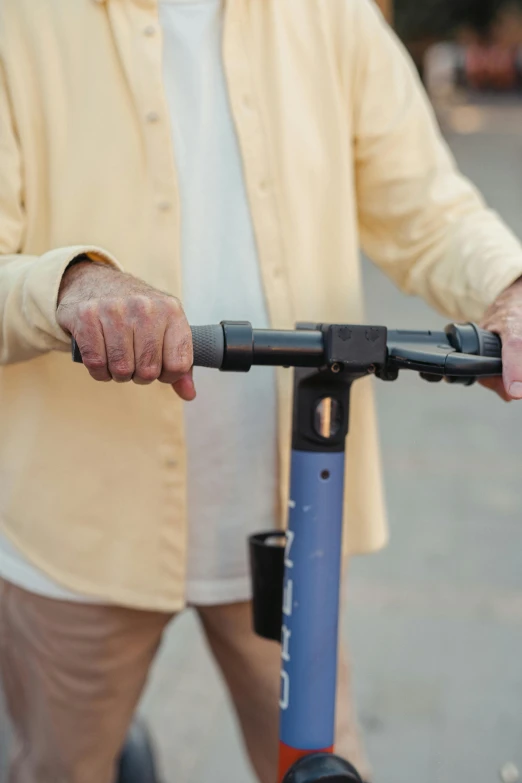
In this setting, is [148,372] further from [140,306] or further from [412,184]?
[412,184]

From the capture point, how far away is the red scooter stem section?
4.94 feet

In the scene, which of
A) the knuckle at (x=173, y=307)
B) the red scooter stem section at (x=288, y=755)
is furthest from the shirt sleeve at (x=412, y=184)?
the red scooter stem section at (x=288, y=755)

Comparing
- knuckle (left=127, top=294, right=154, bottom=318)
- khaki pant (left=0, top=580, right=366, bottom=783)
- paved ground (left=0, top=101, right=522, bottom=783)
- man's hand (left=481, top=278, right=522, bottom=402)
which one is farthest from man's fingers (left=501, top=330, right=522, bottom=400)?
paved ground (left=0, top=101, right=522, bottom=783)

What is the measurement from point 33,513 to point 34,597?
0.17 m

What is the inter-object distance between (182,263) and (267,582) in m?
0.53

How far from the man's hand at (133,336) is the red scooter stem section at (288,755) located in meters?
0.61

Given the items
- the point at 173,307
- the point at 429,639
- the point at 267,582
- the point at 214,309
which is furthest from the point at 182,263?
the point at 429,639

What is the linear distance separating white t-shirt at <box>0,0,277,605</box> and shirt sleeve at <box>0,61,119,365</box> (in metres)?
0.26

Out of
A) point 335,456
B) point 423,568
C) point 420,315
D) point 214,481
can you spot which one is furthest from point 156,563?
point 420,315

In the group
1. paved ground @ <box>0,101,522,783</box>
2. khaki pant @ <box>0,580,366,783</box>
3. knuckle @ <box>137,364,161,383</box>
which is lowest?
paved ground @ <box>0,101,522,783</box>

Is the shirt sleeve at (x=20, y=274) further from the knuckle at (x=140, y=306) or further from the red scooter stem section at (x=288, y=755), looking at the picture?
the red scooter stem section at (x=288, y=755)

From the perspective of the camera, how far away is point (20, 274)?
4.75 feet

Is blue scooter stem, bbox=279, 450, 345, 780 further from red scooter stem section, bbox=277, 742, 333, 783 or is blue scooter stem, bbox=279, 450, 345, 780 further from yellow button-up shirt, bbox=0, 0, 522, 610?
yellow button-up shirt, bbox=0, 0, 522, 610

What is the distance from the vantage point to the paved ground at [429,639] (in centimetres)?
280
